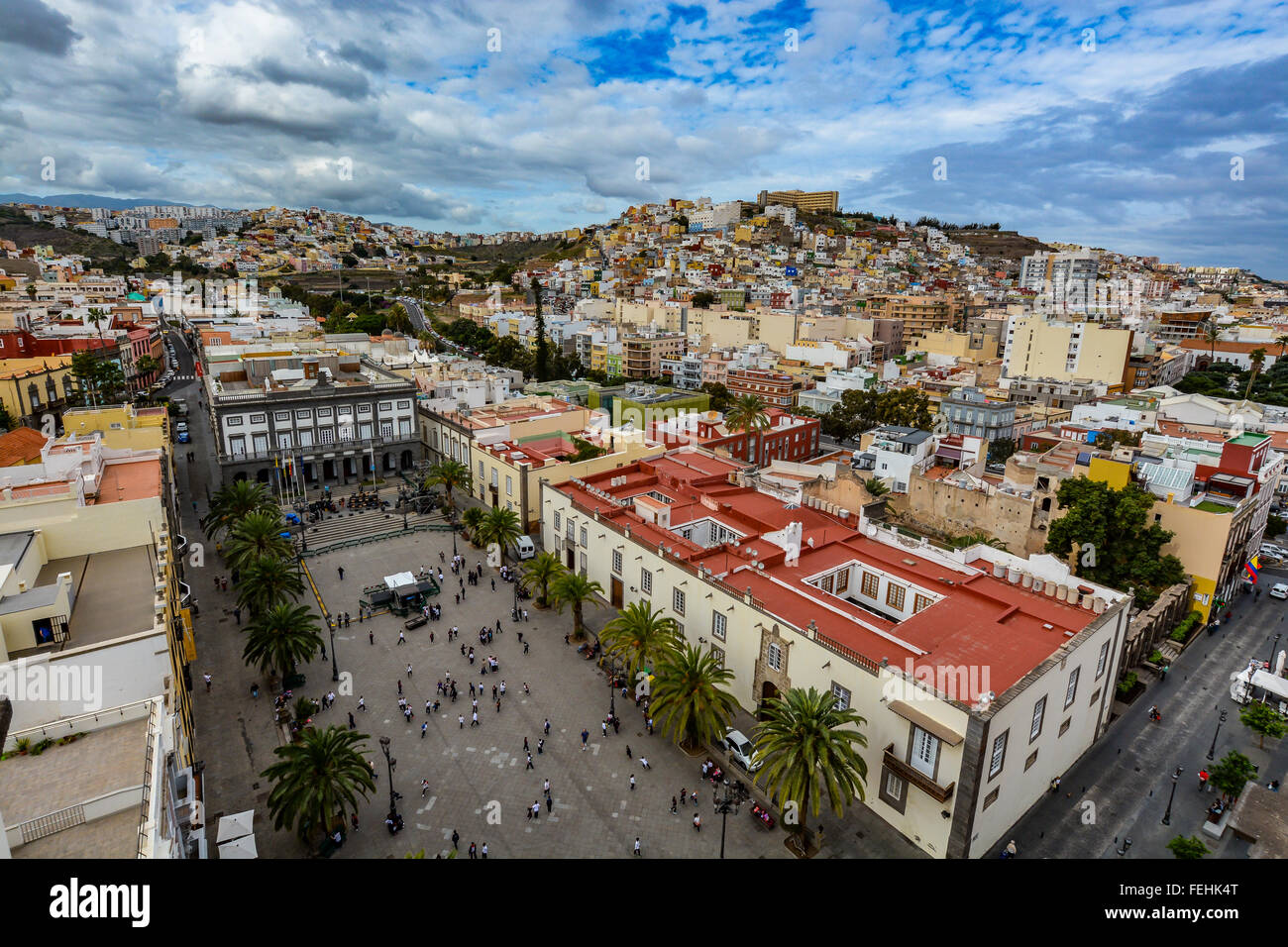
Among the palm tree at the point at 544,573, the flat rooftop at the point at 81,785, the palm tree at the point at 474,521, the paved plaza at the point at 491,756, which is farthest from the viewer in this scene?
the palm tree at the point at 474,521

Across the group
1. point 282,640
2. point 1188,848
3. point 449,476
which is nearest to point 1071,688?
point 1188,848

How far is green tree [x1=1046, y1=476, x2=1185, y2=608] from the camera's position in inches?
1567

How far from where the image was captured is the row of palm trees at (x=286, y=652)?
22141mm

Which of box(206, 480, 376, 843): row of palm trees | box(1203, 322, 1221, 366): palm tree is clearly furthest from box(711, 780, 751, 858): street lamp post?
box(1203, 322, 1221, 366): palm tree

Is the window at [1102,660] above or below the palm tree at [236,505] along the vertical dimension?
below

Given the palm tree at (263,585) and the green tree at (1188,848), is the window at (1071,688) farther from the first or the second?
the palm tree at (263,585)

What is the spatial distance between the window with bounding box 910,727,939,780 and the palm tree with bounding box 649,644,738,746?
21.4 feet

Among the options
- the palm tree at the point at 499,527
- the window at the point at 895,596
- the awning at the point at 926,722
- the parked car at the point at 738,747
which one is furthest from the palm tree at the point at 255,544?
the awning at the point at 926,722

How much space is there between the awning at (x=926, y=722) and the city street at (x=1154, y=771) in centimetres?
652

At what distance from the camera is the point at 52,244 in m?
183

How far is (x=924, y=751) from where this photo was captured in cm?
2316

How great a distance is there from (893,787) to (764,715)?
5832 millimetres

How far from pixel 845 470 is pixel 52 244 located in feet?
741
